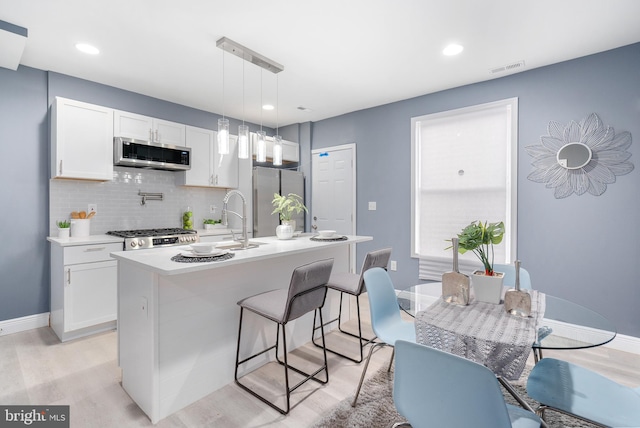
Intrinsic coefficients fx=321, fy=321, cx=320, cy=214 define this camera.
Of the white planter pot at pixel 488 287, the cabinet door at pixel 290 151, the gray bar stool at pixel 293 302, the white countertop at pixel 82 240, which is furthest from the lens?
the cabinet door at pixel 290 151

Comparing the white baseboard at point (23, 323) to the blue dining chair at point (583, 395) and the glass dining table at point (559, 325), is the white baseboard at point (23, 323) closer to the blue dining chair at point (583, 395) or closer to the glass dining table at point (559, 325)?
the glass dining table at point (559, 325)

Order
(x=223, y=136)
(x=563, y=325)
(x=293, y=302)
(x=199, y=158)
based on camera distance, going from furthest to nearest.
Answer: (x=199, y=158), (x=223, y=136), (x=293, y=302), (x=563, y=325)

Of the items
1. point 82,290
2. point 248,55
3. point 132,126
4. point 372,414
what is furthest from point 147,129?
point 372,414

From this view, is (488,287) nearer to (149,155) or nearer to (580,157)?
(580,157)

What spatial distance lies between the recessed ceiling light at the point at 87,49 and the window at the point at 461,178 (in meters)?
3.41

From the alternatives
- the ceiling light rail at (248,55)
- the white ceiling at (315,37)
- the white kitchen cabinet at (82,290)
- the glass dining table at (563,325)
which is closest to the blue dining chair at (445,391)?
the glass dining table at (563,325)

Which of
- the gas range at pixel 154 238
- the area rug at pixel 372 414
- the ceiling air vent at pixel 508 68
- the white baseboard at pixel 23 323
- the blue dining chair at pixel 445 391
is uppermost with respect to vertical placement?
the ceiling air vent at pixel 508 68

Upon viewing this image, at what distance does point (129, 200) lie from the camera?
3854 mm

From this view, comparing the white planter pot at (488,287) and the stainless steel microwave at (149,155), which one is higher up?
the stainless steel microwave at (149,155)

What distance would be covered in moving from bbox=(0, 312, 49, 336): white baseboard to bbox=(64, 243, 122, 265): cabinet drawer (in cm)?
89

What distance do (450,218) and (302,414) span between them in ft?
9.13

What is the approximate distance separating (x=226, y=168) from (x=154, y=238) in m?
1.51

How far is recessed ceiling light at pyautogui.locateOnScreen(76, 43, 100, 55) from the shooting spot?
274cm

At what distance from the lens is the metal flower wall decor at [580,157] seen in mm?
2809
